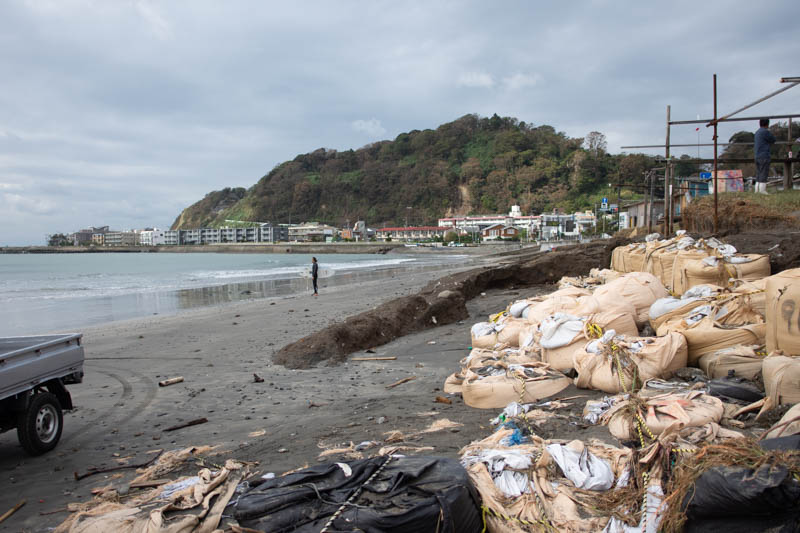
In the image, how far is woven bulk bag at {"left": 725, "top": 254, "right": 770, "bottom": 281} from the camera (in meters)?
6.15

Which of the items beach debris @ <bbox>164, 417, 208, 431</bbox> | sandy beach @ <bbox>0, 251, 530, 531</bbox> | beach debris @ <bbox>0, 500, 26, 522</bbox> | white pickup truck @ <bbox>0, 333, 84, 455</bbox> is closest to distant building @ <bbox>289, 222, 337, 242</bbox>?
sandy beach @ <bbox>0, 251, 530, 531</bbox>

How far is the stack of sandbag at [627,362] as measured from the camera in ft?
14.1

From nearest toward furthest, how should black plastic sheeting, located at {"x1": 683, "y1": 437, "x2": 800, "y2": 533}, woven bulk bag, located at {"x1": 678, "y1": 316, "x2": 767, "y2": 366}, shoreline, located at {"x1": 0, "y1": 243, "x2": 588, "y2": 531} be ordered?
black plastic sheeting, located at {"x1": 683, "y1": 437, "x2": 800, "y2": 533}
shoreline, located at {"x1": 0, "y1": 243, "x2": 588, "y2": 531}
woven bulk bag, located at {"x1": 678, "y1": 316, "x2": 767, "y2": 366}

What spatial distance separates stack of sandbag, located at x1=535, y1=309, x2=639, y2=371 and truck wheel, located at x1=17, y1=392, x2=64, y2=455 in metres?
4.92

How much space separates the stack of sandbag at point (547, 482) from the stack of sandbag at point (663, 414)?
11.7 inches

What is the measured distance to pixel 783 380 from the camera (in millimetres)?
3117

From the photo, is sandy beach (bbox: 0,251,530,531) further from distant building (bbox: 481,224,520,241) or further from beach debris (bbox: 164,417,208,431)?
distant building (bbox: 481,224,520,241)

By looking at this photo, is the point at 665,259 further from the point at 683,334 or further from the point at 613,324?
the point at 683,334

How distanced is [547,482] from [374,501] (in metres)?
1.04

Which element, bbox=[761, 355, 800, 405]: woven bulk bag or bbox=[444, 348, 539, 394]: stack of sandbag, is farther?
bbox=[444, 348, 539, 394]: stack of sandbag

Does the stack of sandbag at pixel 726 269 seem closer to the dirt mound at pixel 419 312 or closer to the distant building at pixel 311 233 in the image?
the dirt mound at pixel 419 312

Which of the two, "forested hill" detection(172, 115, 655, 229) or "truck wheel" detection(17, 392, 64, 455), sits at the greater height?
"forested hill" detection(172, 115, 655, 229)

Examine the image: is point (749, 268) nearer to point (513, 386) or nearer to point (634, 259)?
point (634, 259)

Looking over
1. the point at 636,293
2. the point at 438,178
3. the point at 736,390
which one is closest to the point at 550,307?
the point at 636,293
